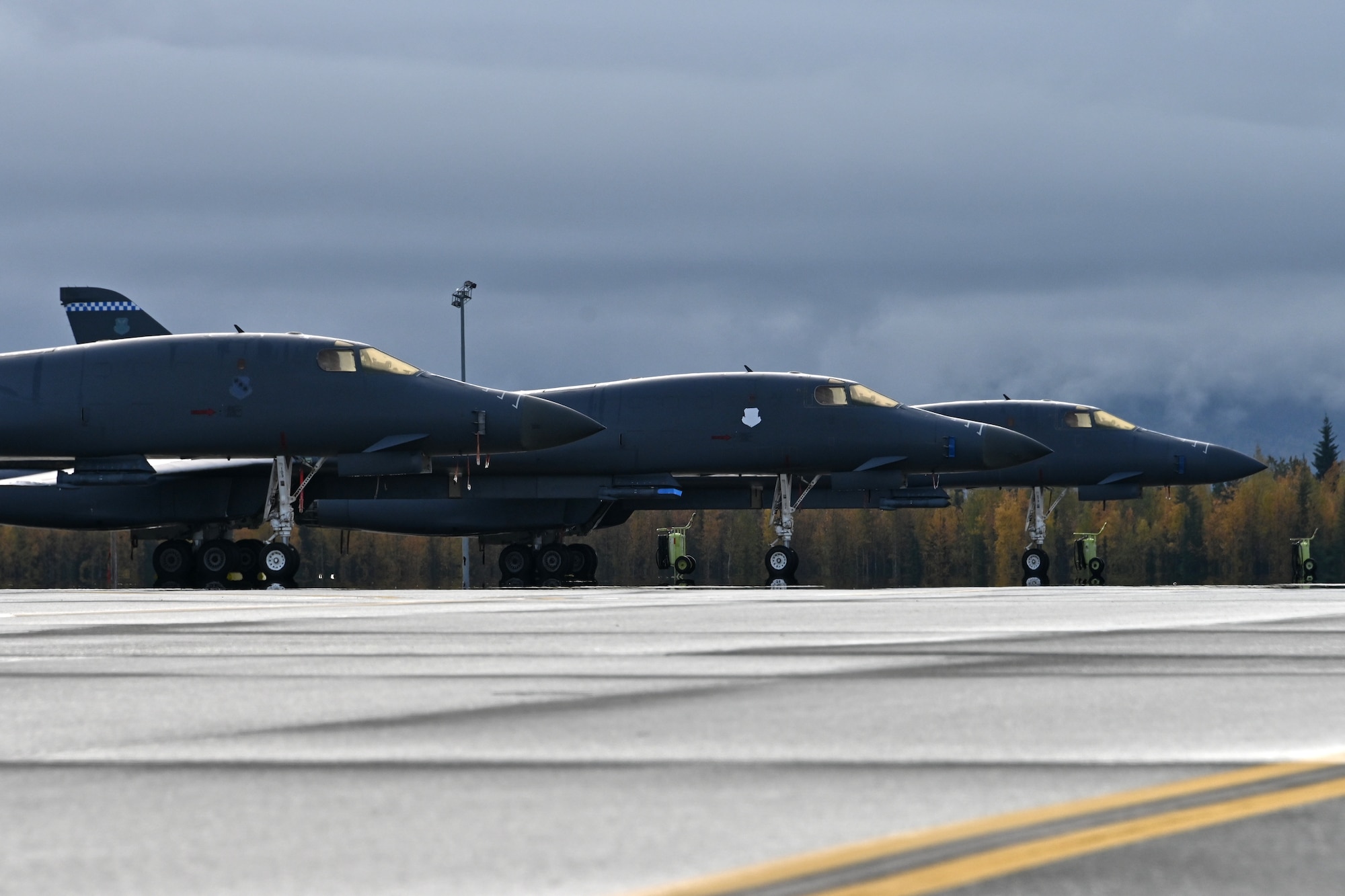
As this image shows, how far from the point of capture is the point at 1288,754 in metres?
5.53

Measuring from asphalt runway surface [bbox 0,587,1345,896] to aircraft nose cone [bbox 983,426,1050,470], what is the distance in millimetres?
23560

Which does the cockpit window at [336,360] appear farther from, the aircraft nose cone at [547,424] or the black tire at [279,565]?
the black tire at [279,565]

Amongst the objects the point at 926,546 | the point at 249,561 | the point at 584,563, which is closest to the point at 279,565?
the point at 249,561

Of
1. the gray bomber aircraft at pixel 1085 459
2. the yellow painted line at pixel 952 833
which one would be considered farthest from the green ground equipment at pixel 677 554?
the yellow painted line at pixel 952 833

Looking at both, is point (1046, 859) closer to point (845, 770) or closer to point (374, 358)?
point (845, 770)

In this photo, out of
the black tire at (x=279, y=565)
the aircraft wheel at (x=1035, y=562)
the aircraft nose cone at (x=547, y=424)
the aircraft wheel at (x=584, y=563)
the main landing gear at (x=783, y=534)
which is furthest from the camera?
the aircraft wheel at (x=1035, y=562)

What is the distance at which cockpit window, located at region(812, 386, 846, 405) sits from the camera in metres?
34.6

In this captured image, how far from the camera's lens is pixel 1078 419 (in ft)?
136

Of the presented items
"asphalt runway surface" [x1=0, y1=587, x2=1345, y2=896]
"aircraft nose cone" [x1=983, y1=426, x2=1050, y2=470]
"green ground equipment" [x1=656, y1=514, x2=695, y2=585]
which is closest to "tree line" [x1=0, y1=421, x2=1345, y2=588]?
"green ground equipment" [x1=656, y1=514, x2=695, y2=585]

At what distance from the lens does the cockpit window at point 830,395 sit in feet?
114

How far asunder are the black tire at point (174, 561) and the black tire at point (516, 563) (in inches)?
291

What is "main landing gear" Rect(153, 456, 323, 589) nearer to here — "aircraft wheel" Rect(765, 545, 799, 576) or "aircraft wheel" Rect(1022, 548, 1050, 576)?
"aircraft wheel" Rect(765, 545, 799, 576)

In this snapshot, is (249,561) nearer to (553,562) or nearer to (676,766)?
(553,562)

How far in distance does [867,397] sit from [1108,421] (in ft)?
32.0
